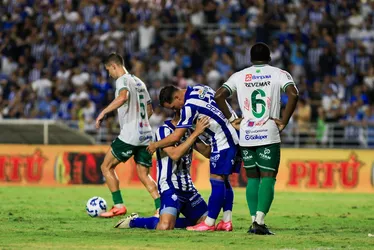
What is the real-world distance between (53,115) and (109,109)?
14390 mm

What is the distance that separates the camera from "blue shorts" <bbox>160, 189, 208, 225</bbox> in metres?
12.3

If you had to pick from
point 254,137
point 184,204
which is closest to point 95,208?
point 184,204

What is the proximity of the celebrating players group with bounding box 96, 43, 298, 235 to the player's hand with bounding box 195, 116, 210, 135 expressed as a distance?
13 millimetres

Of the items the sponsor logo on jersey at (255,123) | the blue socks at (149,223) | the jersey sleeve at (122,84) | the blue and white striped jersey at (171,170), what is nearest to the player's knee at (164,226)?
the blue socks at (149,223)

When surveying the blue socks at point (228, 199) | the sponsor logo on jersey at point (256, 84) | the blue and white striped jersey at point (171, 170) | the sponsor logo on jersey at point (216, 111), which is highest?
A: the sponsor logo on jersey at point (256, 84)

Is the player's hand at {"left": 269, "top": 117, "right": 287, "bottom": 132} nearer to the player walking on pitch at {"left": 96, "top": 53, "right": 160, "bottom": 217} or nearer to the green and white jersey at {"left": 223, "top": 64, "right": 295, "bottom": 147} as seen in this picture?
the green and white jersey at {"left": 223, "top": 64, "right": 295, "bottom": 147}

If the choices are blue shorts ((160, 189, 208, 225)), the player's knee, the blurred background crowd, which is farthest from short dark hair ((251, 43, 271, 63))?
the blurred background crowd

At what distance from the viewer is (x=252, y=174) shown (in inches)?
467

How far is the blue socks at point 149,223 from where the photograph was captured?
12.4 m

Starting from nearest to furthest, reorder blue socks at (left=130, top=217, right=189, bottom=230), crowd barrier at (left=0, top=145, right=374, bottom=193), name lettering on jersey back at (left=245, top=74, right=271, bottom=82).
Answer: name lettering on jersey back at (left=245, top=74, right=271, bottom=82) → blue socks at (left=130, top=217, right=189, bottom=230) → crowd barrier at (left=0, top=145, right=374, bottom=193)

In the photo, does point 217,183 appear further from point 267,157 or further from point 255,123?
point 255,123

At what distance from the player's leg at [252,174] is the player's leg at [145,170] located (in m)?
2.90

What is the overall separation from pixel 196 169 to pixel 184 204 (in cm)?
1090

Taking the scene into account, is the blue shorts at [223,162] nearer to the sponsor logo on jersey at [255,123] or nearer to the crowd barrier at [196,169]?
the sponsor logo on jersey at [255,123]
